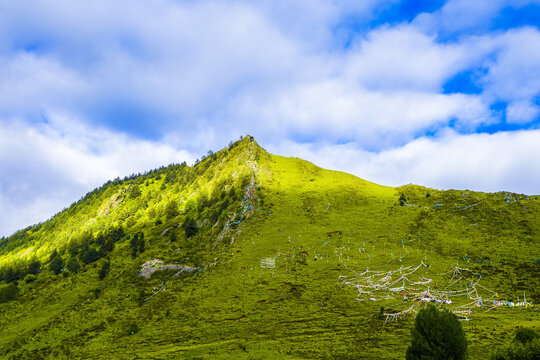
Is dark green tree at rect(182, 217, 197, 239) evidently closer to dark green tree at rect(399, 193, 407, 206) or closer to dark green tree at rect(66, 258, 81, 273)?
dark green tree at rect(66, 258, 81, 273)

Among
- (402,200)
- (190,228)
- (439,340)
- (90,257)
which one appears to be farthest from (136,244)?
(439,340)

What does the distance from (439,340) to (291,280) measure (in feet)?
204

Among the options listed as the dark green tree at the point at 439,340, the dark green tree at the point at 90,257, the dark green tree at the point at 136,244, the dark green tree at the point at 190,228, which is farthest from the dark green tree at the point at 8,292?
the dark green tree at the point at 439,340

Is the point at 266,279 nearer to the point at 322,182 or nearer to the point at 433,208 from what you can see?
the point at 433,208

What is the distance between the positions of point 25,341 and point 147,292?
122 feet

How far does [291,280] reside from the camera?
98.5 meters

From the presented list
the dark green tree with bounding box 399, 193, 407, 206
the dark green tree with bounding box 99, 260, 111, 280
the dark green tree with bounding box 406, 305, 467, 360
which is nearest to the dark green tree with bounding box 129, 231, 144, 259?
the dark green tree with bounding box 99, 260, 111, 280

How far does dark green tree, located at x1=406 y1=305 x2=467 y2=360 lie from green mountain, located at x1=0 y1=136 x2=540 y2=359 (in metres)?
11.2

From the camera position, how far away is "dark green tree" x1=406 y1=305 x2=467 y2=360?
39.1 metres

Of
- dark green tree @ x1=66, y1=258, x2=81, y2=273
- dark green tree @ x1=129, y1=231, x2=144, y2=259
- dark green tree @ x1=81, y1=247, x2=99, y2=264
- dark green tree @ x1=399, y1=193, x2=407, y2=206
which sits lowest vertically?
dark green tree @ x1=66, y1=258, x2=81, y2=273

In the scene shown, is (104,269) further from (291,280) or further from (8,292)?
(291,280)

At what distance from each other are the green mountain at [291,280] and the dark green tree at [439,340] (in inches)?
442

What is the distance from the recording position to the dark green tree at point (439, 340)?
39.1m

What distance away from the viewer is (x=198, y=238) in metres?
151
